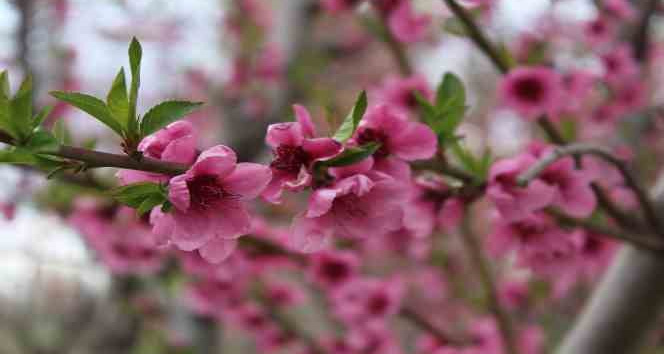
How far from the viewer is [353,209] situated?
0.79 meters

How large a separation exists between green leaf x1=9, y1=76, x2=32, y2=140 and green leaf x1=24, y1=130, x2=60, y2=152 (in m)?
0.02

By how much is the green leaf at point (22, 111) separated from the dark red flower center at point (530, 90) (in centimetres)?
118

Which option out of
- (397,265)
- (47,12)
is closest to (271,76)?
(47,12)

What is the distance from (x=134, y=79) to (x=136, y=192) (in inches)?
5.1

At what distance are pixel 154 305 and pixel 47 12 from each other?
1.83m

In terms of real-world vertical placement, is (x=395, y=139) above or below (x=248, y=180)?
above

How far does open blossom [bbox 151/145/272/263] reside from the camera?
0.68 metres

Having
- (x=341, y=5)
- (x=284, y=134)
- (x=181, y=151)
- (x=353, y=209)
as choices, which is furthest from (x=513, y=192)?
(x=341, y=5)

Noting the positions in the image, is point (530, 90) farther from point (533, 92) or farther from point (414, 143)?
A: point (414, 143)

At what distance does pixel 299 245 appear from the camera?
76 cm

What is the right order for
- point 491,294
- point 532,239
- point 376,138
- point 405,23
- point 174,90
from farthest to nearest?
point 174,90 < point 491,294 < point 405,23 < point 532,239 < point 376,138

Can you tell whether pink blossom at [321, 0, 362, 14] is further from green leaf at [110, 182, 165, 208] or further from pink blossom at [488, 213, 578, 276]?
green leaf at [110, 182, 165, 208]

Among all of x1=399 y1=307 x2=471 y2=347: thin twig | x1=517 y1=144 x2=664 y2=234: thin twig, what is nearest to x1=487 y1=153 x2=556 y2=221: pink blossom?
x1=517 y1=144 x2=664 y2=234: thin twig

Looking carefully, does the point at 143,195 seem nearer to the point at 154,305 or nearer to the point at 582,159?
the point at 582,159
